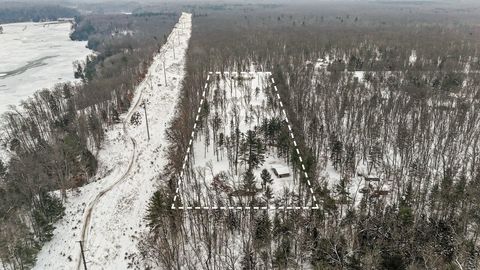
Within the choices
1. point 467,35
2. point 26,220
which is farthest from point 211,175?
point 467,35

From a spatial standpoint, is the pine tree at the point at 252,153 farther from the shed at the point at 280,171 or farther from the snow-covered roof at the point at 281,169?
the shed at the point at 280,171

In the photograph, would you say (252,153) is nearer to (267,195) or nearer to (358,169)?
(267,195)

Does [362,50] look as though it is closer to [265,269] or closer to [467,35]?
[467,35]

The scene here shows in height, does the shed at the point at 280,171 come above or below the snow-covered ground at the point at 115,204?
above

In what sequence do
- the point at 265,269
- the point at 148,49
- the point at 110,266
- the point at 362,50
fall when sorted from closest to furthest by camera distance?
1. the point at 265,269
2. the point at 110,266
3. the point at 362,50
4. the point at 148,49

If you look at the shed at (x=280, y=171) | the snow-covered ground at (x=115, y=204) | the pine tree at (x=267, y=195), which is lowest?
the snow-covered ground at (x=115, y=204)

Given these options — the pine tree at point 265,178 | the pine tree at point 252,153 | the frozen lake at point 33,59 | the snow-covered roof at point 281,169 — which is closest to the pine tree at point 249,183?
the pine tree at point 265,178
